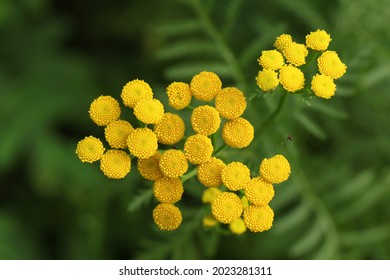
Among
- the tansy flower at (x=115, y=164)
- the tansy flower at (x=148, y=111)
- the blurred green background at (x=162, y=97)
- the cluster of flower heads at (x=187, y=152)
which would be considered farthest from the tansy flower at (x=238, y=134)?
the blurred green background at (x=162, y=97)

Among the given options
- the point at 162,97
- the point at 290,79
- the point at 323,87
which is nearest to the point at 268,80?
the point at 290,79

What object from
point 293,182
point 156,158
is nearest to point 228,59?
point 293,182

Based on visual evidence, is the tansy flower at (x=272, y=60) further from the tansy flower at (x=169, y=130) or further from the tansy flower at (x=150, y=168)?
the tansy flower at (x=150, y=168)

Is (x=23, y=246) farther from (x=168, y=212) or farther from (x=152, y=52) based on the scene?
(x=168, y=212)

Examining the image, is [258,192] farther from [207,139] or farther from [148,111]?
[148,111]

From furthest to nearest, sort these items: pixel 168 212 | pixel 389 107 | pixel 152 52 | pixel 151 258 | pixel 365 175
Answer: pixel 152 52 < pixel 389 107 < pixel 365 175 < pixel 151 258 < pixel 168 212

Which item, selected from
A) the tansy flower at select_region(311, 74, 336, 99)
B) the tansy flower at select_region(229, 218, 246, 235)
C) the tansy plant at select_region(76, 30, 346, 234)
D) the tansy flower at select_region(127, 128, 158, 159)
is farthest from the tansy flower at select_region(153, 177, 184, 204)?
the tansy flower at select_region(311, 74, 336, 99)

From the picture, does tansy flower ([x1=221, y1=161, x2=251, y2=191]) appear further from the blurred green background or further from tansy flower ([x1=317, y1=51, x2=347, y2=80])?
the blurred green background
